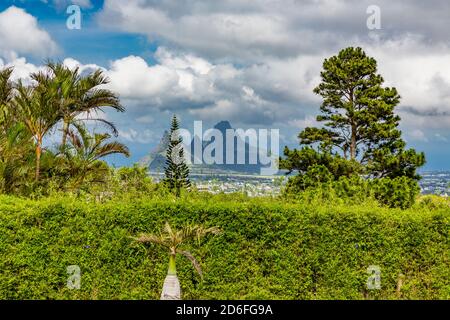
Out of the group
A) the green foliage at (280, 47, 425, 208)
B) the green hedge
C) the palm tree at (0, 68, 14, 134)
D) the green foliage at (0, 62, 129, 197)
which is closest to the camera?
the green hedge

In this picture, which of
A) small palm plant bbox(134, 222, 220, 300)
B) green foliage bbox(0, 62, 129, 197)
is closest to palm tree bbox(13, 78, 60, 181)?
green foliage bbox(0, 62, 129, 197)

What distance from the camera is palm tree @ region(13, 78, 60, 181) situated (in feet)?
44.1

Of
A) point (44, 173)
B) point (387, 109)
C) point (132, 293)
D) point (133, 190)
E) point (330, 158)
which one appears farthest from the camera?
point (387, 109)

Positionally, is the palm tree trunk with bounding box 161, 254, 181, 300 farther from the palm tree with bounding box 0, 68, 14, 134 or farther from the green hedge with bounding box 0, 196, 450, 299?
the palm tree with bounding box 0, 68, 14, 134

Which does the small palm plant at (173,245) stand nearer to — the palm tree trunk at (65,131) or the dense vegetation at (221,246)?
the dense vegetation at (221,246)

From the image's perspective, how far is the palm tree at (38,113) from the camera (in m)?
13.4

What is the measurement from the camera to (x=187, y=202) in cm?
884

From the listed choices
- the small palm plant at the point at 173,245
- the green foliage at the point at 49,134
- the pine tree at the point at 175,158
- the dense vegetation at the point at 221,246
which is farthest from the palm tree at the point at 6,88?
the pine tree at the point at 175,158

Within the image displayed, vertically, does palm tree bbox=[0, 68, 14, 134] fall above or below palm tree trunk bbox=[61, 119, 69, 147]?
above

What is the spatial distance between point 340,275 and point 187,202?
2.82 m

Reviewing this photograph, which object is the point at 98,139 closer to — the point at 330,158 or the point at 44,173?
the point at 44,173

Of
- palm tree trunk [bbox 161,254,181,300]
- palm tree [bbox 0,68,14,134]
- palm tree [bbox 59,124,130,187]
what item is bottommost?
palm tree trunk [bbox 161,254,181,300]

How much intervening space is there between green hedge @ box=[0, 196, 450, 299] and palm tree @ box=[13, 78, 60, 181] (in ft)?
16.5
